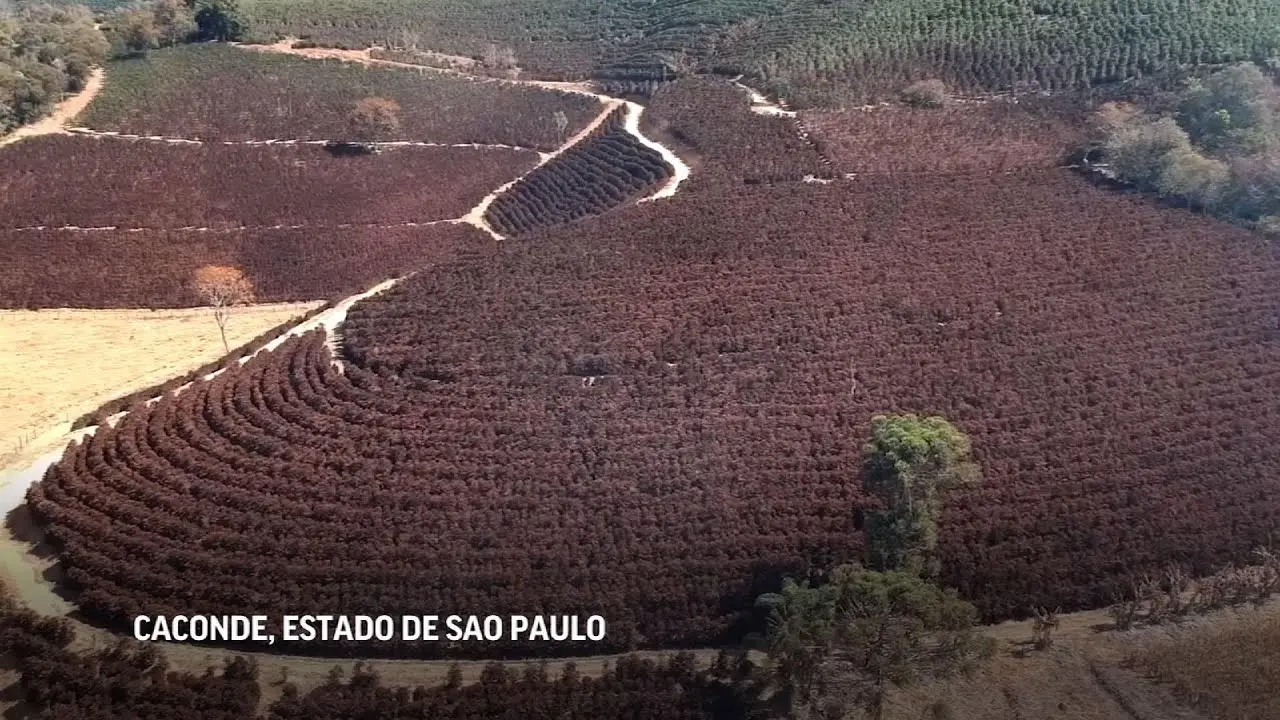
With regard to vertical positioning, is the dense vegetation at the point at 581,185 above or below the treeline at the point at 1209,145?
below

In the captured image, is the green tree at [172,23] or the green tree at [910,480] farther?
the green tree at [172,23]

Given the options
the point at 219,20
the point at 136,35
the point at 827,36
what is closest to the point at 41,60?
the point at 136,35

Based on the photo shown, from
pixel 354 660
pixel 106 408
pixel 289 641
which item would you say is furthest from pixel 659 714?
pixel 106 408

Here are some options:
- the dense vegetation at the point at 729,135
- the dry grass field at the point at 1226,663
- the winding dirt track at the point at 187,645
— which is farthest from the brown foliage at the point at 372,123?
the dry grass field at the point at 1226,663

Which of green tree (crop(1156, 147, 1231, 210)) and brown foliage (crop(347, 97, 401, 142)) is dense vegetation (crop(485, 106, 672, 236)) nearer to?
brown foliage (crop(347, 97, 401, 142))

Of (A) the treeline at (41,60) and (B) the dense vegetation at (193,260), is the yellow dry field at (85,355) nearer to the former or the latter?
(B) the dense vegetation at (193,260)

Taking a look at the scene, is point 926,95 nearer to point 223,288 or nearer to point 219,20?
point 223,288
